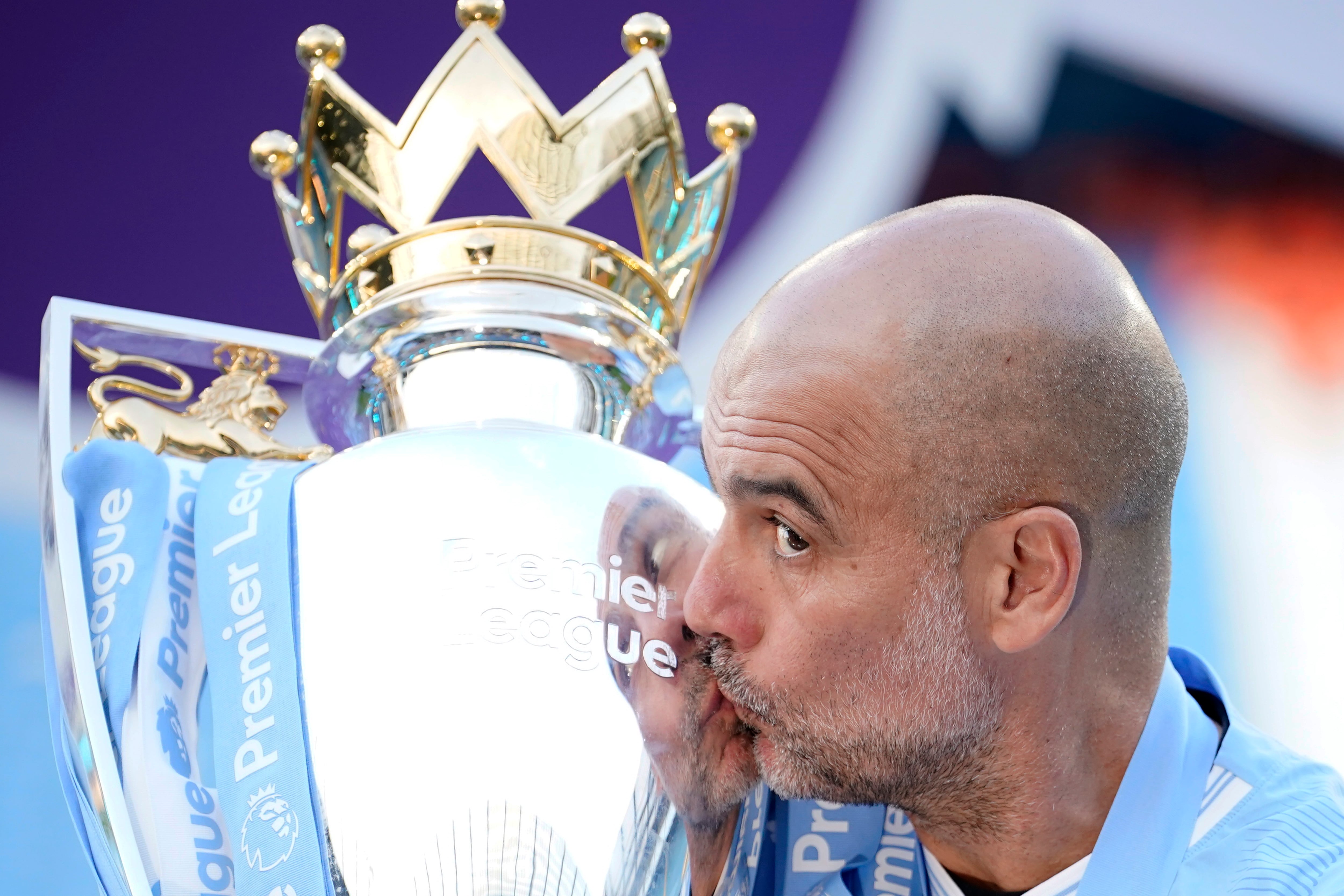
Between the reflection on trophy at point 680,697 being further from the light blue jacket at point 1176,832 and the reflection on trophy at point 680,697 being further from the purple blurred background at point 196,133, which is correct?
the purple blurred background at point 196,133

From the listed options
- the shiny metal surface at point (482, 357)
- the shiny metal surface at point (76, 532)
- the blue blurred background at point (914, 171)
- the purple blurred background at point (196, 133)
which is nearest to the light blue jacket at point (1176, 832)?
the shiny metal surface at point (482, 357)

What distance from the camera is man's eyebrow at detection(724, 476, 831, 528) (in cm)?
90

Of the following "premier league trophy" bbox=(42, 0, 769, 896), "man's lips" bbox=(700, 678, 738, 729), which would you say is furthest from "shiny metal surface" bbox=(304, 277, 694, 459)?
"man's lips" bbox=(700, 678, 738, 729)

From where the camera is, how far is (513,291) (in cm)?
96

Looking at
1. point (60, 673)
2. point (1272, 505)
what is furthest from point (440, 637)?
point (1272, 505)

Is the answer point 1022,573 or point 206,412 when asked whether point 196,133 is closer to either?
point 206,412

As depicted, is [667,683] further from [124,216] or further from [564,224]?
[124,216]

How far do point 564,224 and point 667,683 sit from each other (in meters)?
0.35

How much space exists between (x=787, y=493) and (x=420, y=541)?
23 cm

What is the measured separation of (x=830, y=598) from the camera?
35.6 inches

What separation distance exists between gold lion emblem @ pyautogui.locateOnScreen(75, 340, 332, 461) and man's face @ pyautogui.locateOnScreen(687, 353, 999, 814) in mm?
349

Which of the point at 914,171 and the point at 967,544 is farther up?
the point at 914,171

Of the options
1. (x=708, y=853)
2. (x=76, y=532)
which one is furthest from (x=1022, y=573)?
(x=76, y=532)

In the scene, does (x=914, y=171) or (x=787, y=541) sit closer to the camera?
(x=787, y=541)
